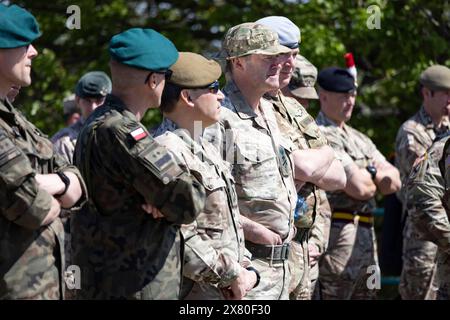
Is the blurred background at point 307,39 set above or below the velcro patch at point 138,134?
below

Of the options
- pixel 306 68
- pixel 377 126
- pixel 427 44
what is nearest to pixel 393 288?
pixel 377 126

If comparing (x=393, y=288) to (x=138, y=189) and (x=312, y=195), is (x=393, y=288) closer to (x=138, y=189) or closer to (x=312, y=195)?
(x=312, y=195)

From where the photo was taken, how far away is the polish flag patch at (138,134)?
5011 mm

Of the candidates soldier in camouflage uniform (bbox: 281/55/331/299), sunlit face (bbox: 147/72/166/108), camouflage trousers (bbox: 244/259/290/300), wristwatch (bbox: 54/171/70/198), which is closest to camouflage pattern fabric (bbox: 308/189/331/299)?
soldier in camouflage uniform (bbox: 281/55/331/299)

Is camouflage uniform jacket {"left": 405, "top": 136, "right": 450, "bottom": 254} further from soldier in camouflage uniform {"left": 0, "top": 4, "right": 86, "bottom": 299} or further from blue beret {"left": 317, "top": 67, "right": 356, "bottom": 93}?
soldier in camouflage uniform {"left": 0, "top": 4, "right": 86, "bottom": 299}

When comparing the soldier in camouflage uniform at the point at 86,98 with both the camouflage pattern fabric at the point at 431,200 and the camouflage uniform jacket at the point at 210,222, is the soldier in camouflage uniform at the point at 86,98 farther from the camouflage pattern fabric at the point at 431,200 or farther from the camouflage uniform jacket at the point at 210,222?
the camouflage uniform jacket at the point at 210,222

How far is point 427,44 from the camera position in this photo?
11938 millimetres

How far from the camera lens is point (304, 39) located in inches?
452

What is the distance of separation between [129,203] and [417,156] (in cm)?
522

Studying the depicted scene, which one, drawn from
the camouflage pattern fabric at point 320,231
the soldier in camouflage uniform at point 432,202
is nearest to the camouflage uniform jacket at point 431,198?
the soldier in camouflage uniform at point 432,202

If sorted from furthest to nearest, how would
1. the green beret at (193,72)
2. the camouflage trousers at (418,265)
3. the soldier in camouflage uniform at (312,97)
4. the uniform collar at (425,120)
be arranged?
the uniform collar at (425,120)
the camouflage trousers at (418,265)
the soldier in camouflage uniform at (312,97)
the green beret at (193,72)

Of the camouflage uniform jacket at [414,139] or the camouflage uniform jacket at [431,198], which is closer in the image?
the camouflage uniform jacket at [431,198]

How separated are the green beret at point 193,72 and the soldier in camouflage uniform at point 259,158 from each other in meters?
0.61

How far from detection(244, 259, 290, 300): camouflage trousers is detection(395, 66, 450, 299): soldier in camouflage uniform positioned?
3.34m
